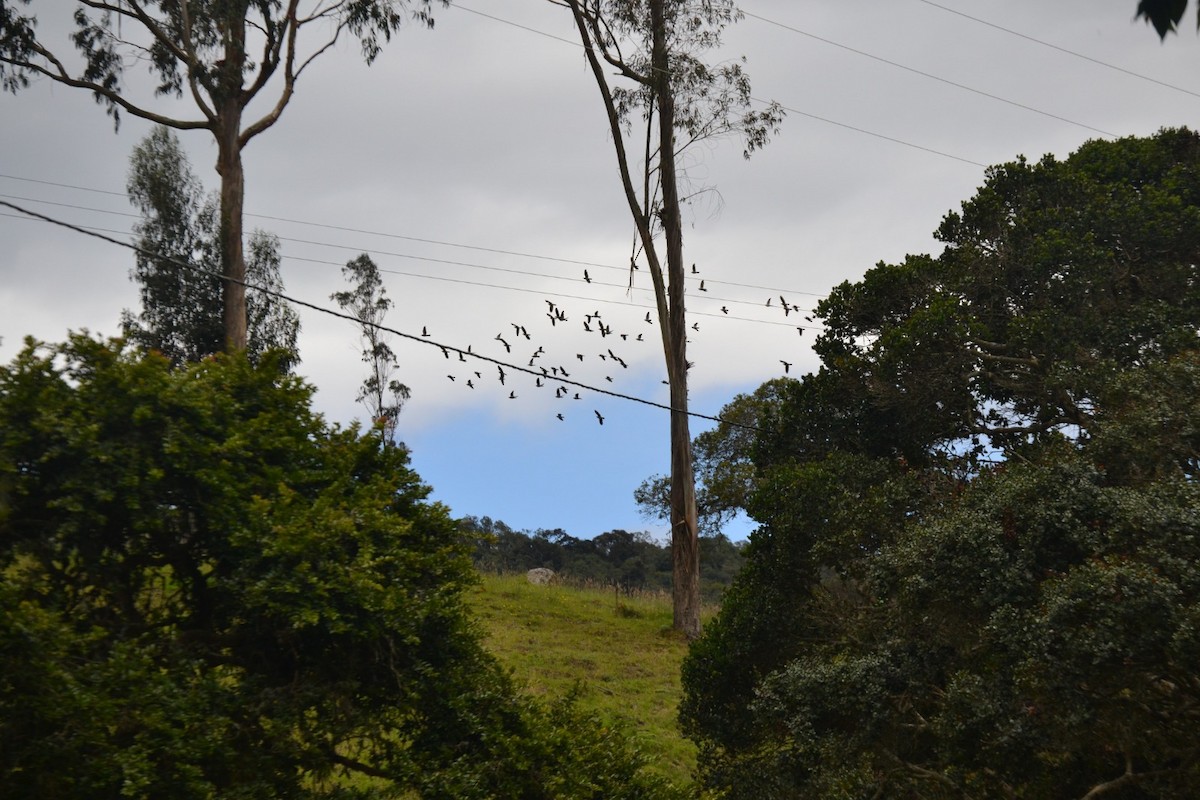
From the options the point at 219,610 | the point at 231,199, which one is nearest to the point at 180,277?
the point at 231,199

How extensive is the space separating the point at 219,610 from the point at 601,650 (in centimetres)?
1496

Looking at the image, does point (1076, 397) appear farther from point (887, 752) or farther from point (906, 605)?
point (887, 752)

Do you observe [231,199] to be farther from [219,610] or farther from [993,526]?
[993,526]

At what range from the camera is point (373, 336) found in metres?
38.2

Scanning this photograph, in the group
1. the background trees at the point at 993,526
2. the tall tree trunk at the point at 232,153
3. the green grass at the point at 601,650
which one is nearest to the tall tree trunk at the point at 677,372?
the green grass at the point at 601,650

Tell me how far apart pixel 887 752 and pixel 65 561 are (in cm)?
887

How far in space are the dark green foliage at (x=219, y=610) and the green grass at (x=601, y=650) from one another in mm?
6017

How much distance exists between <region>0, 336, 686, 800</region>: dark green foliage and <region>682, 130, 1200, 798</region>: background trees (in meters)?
3.96

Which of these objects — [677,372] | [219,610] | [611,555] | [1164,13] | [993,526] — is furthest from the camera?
[611,555]

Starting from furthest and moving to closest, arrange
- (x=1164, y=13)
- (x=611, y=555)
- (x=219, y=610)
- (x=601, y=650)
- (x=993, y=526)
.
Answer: (x=611, y=555), (x=601, y=650), (x=993, y=526), (x=219, y=610), (x=1164, y=13)

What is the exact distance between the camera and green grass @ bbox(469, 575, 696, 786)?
19281mm

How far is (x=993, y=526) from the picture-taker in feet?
38.2

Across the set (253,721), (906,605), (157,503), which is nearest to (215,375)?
(157,503)

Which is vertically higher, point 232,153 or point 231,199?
point 232,153
